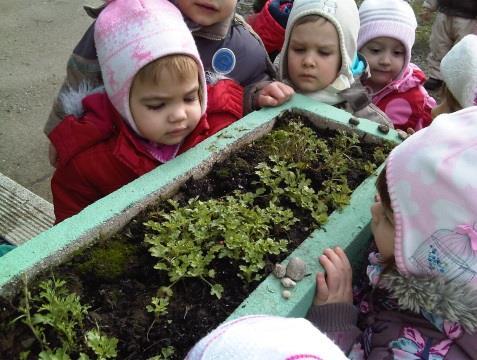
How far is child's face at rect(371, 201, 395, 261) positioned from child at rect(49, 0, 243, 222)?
0.92 m

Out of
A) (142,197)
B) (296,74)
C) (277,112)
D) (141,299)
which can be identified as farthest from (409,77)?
(141,299)

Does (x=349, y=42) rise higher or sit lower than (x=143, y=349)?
higher

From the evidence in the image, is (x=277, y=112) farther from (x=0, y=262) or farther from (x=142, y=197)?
(x=0, y=262)

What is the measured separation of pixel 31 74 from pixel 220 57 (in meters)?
3.02

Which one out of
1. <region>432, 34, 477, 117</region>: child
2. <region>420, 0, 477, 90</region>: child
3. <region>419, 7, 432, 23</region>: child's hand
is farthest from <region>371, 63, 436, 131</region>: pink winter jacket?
<region>419, 7, 432, 23</region>: child's hand

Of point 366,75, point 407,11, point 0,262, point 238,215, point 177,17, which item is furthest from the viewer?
point 407,11

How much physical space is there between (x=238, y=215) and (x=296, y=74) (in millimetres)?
1262

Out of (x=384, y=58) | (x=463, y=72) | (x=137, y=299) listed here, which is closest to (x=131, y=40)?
(x=137, y=299)

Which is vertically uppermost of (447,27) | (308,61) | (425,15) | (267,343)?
(267,343)

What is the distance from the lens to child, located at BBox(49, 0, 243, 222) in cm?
216

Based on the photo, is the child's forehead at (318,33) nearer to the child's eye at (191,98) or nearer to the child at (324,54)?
the child at (324,54)

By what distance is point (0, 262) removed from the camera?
1665 millimetres

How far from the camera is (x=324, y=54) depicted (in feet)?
9.68

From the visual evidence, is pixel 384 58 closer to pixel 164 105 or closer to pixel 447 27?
pixel 164 105
